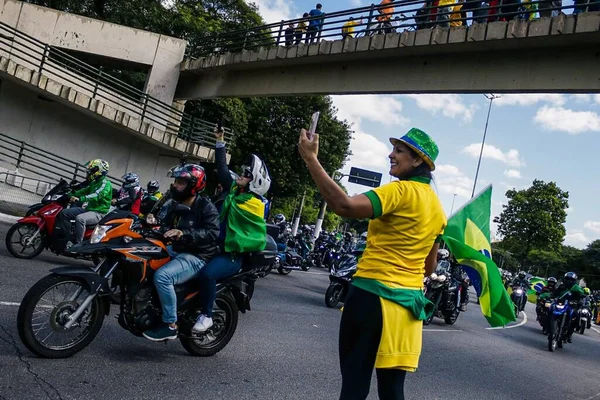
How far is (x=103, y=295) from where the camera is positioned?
14.2 ft

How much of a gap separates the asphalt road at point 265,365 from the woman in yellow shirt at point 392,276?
1927 mm

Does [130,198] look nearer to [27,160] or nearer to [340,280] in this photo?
[340,280]

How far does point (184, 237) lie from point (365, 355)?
8.02 feet

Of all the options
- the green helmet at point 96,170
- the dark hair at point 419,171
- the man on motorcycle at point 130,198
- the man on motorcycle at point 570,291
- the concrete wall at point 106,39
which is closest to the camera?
the dark hair at point 419,171

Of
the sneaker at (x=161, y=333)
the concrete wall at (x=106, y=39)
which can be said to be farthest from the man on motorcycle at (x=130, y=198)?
the concrete wall at (x=106, y=39)

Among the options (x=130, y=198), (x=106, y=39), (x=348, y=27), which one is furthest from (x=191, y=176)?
(x=106, y=39)

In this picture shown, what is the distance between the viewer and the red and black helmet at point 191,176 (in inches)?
195

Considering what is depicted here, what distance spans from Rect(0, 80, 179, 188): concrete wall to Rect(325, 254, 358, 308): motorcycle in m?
13.2

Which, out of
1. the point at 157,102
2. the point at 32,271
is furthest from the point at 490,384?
the point at 157,102

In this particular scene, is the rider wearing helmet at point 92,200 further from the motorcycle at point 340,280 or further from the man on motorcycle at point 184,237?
the motorcycle at point 340,280

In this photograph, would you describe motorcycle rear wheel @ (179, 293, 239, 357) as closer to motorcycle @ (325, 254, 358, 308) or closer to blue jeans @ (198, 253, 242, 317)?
blue jeans @ (198, 253, 242, 317)

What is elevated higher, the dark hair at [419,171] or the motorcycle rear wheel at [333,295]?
the dark hair at [419,171]

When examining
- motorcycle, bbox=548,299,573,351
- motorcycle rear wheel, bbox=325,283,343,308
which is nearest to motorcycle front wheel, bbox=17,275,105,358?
motorcycle rear wheel, bbox=325,283,343,308

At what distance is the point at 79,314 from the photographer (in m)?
4.21
